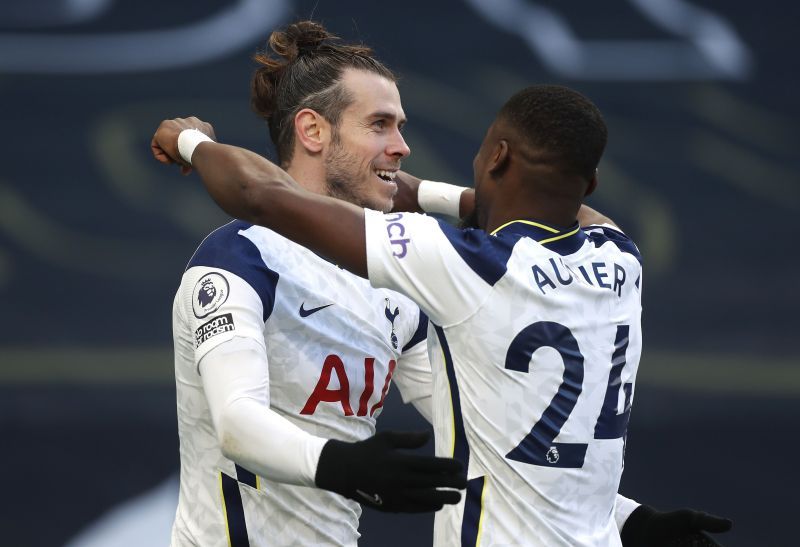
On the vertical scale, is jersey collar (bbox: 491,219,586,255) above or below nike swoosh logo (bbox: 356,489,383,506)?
above

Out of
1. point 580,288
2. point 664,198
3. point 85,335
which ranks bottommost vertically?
point 85,335

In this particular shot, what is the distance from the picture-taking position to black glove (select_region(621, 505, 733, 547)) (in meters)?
2.91

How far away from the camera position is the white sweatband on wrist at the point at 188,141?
2836 mm

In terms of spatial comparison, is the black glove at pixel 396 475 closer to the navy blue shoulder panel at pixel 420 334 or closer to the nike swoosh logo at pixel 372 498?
the nike swoosh logo at pixel 372 498

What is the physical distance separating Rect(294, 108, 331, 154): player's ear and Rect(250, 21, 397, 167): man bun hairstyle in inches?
0.7

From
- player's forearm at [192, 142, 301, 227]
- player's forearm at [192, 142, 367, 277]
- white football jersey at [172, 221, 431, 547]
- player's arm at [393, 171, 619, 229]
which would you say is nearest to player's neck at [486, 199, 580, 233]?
player's forearm at [192, 142, 367, 277]

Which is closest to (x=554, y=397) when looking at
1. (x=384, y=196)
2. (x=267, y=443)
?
(x=267, y=443)

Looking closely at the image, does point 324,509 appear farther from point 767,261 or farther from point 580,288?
point 767,261

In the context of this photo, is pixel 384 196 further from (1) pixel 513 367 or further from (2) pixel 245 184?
(1) pixel 513 367

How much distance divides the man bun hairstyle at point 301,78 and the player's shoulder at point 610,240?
0.85m

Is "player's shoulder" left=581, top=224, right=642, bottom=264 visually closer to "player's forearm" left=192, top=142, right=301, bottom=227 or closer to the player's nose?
the player's nose

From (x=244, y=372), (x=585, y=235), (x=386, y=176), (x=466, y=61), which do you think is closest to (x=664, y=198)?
(x=466, y=61)

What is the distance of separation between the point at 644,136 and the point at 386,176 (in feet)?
9.41

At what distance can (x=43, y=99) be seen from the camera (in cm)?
578
